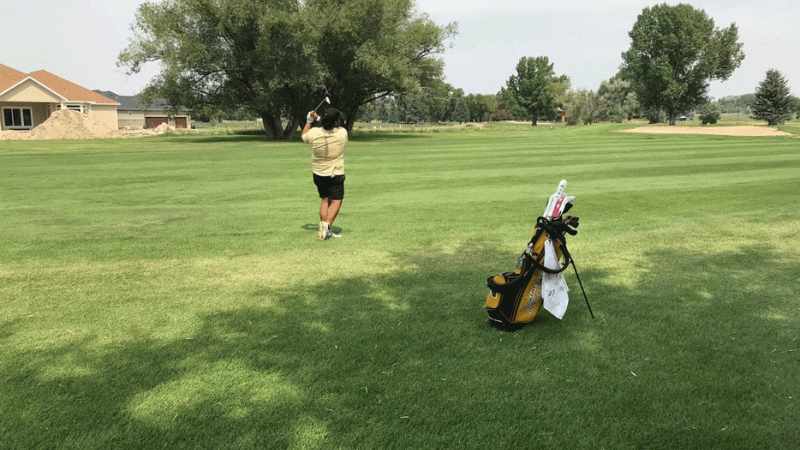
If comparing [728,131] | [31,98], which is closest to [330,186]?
[728,131]

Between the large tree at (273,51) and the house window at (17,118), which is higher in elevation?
the large tree at (273,51)

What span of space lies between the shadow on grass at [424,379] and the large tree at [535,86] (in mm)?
124828

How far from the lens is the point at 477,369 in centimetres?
410

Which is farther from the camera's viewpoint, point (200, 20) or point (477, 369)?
point (200, 20)

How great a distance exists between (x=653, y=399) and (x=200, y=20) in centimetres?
4479

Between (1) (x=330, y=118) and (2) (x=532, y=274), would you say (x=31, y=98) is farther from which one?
(2) (x=532, y=274)

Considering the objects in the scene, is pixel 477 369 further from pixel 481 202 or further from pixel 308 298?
pixel 481 202

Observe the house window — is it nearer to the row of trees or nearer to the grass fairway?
the row of trees

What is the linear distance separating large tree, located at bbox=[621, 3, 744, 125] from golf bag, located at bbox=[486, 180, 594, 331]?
7970cm

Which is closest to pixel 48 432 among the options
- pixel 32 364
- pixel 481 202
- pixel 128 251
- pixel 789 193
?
pixel 32 364

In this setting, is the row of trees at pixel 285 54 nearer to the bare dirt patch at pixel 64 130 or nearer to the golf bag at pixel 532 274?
the bare dirt patch at pixel 64 130

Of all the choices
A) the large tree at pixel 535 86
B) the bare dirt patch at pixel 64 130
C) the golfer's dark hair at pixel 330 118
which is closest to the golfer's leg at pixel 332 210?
the golfer's dark hair at pixel 330 118

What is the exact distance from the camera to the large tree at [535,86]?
126m

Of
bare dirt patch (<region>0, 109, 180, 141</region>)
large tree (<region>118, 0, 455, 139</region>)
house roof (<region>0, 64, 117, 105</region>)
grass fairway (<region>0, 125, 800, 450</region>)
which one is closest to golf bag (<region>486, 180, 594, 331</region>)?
grass fairway (<region>0, 125, 800, 450</region>)
